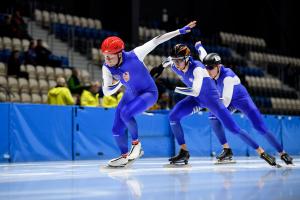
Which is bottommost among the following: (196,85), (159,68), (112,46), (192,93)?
(192,93)

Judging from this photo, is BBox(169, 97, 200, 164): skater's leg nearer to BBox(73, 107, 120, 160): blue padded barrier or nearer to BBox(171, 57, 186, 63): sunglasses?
BBox(171, 57, 186, 63): sunglasses

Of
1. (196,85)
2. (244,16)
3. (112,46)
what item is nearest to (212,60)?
(196,85)

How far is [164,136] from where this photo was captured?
42.3 ft

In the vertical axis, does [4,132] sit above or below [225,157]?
above

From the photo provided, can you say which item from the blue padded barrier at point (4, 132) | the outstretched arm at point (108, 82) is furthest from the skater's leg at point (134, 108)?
the blue padded barrier at point (4, 132)

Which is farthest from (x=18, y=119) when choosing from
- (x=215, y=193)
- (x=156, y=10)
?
(x=156, y=10)

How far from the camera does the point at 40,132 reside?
10273 millimetres

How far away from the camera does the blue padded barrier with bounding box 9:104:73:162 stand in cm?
991

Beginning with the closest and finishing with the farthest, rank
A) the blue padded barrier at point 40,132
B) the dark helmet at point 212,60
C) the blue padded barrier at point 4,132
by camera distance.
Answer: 1. the dark helmet at point 212,60
2. the blue padded barrier at point 4,132
3. the blue padded barrier at point 40,132

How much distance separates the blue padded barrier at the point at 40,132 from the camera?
32.5 ft

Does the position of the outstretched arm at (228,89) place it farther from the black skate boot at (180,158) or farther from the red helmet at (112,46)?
the red helmet at (112,46)

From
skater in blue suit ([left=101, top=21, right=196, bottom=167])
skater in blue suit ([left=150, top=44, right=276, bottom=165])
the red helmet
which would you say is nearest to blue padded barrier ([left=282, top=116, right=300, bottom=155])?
skater in blue suit ([left=150, top=44, right=276, bottom=165])

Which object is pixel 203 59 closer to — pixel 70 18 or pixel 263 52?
pixel 70 18

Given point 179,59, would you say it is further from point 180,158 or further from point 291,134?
point 291,134
